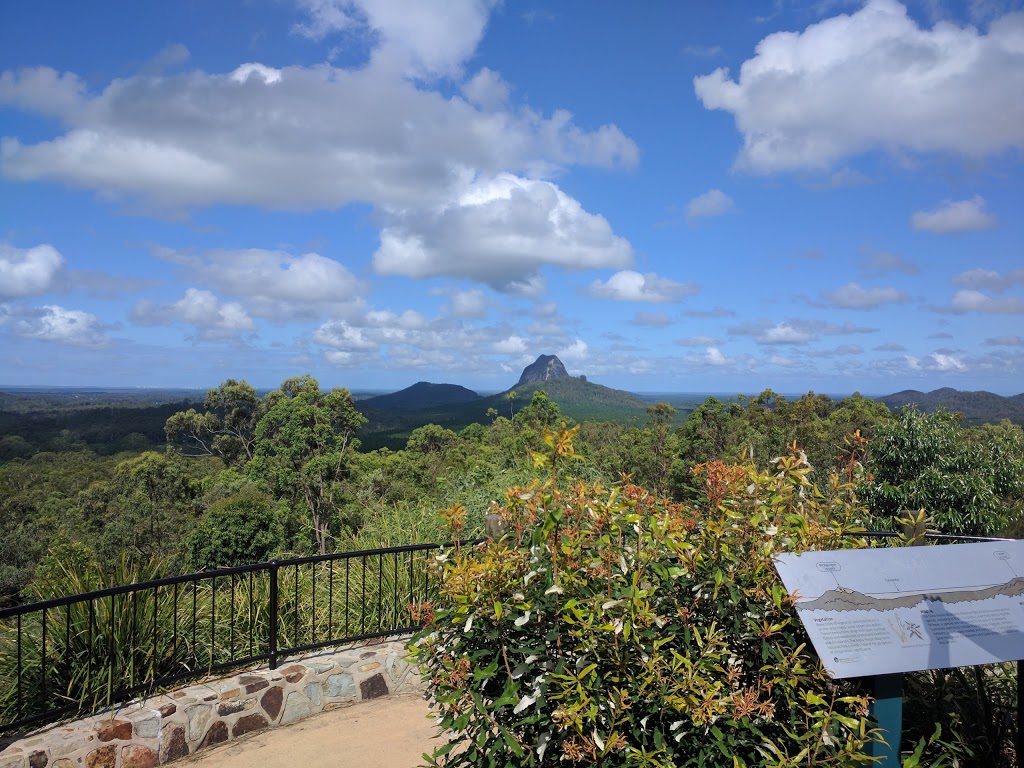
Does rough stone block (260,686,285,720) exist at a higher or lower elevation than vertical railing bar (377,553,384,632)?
lower

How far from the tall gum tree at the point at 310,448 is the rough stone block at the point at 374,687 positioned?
15.5 meters

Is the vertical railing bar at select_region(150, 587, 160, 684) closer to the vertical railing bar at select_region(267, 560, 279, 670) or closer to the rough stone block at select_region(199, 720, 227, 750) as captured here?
the rough stone block at select_region(199, 720, 227, 750)

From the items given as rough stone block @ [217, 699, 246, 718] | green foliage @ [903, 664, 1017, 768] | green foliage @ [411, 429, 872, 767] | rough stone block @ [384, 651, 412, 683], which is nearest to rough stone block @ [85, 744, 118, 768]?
rough stone block @ [217, 699, 246, 718]

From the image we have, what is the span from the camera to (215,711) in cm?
421

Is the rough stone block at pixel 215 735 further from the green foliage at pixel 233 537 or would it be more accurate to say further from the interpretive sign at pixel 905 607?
the green foliage at pixel 233 537

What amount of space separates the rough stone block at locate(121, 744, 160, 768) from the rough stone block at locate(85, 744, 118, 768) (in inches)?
1.9

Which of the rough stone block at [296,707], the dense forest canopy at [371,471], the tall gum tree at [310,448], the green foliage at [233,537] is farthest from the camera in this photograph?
the tall gum tree at [310,448]

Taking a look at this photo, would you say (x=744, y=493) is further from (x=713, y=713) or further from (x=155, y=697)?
(x=155, y=697)

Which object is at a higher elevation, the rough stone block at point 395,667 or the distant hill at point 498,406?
the distant hill at point 498,406

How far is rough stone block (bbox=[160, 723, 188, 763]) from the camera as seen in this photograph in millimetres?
3959

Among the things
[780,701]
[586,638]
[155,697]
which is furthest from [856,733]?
[155,697]

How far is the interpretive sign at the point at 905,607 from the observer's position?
7.52 ft

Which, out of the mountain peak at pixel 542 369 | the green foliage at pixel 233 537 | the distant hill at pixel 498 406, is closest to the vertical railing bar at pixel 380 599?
the green foliage at pixel 233 537

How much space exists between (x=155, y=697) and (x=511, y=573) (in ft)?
9.81
